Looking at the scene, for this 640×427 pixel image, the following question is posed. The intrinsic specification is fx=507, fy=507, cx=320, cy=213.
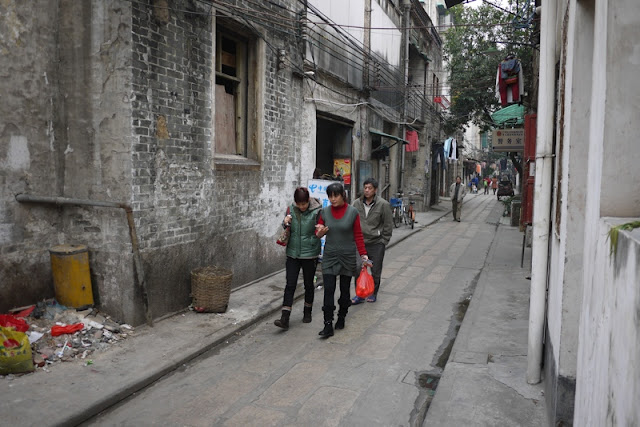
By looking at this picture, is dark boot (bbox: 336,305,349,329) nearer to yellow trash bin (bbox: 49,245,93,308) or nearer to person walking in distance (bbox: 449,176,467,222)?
yellow trash bin (bbox: 49,245,93,308)

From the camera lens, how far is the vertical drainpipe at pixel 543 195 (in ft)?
14.7

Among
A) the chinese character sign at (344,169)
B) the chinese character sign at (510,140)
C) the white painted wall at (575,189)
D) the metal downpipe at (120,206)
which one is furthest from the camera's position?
the chinese character sign at (344,169)

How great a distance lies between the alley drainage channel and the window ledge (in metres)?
3.93

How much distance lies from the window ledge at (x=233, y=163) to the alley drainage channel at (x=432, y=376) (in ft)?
12.9

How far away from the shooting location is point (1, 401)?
4059mm

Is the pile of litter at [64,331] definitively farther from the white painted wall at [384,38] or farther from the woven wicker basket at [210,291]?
the white painted wall at [384,38]

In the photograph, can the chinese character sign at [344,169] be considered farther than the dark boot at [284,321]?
Yes

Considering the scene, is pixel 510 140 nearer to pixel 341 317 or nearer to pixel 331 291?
pixel 341 317

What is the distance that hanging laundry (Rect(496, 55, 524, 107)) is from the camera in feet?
32.1

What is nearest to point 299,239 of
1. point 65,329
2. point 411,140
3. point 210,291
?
point 210,291

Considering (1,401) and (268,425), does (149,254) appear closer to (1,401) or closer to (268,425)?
(1,401)

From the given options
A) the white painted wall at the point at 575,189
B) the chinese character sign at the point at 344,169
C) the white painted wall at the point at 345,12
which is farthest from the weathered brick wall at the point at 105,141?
the chinese character sign at the point at 344,169

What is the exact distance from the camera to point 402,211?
17953 mm

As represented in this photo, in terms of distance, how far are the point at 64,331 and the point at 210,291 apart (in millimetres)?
1799
